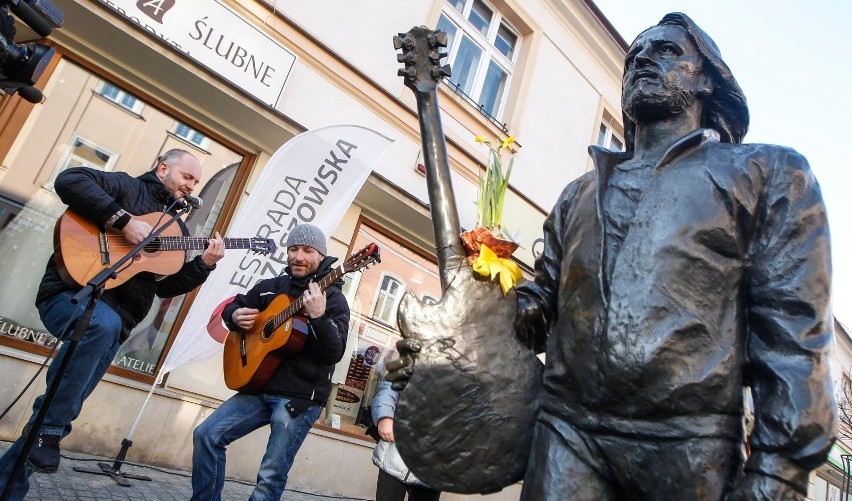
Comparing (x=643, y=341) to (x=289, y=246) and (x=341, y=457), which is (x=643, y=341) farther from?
(x=341, y=457)

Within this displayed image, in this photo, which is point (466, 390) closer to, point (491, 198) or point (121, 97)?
point (491, 198)

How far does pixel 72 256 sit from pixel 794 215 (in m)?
3.18

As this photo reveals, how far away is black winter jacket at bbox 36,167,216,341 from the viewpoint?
3111 millimetres

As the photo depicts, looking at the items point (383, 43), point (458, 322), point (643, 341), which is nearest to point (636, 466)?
point (643, 341)

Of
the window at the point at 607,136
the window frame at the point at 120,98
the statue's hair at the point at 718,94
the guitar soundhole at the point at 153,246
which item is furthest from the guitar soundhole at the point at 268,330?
the window at the point at 607,136

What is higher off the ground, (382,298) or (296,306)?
(382,298)

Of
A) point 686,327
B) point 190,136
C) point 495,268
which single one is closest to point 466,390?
point 495,268

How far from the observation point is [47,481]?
3549mm

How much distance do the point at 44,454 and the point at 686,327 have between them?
8.77ft

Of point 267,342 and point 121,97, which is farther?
point 121,97

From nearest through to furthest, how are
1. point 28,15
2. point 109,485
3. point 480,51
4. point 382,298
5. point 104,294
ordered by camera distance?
1. point 28,15
2. point 104,294
3. point 109,485
4. point 382,298
5. point 480,51

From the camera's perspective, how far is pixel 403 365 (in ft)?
5.36

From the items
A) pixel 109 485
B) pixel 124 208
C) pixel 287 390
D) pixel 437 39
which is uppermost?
pixel 437 39

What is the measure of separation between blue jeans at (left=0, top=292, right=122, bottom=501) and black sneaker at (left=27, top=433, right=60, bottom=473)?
29 millimetres
